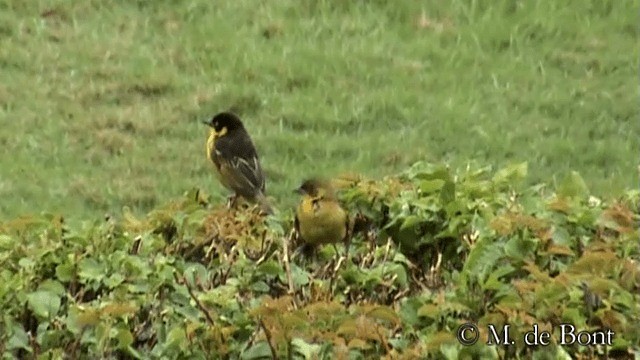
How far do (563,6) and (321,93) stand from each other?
6.98 ft

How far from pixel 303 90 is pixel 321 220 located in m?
5.07

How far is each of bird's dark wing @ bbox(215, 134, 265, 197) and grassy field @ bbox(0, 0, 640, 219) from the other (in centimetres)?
49

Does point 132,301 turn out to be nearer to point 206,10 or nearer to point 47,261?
point 47,261

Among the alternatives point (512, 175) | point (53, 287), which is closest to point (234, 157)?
point (512, 175)

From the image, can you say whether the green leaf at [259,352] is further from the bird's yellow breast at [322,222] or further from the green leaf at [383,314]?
the bird's yellow breast at [322,222]

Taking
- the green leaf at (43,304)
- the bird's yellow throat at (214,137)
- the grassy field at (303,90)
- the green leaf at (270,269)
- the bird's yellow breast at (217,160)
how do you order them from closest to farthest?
the green leaf at (43,304), the green leaf at (270,269), the bird's yellow breast at (217,160), the bird's yellow throat at (214,137), the grassy field at (303,90)

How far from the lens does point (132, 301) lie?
3625 millimetres

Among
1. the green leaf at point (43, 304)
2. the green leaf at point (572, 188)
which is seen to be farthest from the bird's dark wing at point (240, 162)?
the green leaf at point (43, 304)

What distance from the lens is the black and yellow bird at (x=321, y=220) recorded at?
416 cm

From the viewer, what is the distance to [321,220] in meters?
4.13

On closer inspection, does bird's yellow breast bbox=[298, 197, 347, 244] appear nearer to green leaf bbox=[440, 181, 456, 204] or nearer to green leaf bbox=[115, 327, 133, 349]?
green leaf bbox=[440, 181, 456, 204]

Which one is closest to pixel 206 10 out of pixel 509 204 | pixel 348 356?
pixel 509 204

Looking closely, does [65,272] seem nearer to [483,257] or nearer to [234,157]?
[483,257]

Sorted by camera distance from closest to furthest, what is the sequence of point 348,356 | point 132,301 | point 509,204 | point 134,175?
point 348,356 → point 132,301 → point 509,204 → point 134,175
